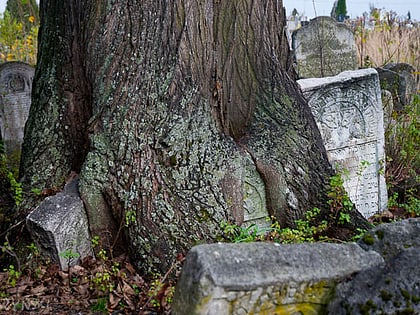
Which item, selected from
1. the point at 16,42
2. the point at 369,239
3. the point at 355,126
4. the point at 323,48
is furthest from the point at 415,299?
the point at 16,42

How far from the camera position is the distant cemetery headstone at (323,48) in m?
9.39

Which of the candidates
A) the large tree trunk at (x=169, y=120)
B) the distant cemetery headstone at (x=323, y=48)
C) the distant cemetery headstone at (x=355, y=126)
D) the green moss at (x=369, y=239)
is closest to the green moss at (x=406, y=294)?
the green moss at (x=369, y=239)

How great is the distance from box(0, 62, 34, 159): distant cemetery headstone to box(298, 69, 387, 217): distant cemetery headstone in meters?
4.49

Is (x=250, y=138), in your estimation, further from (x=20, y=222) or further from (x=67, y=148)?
(x=20, y=222)

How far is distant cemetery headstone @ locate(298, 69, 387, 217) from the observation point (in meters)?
5.64

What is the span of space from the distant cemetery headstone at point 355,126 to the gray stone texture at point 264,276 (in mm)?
3445

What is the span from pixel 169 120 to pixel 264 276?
6.33 feet

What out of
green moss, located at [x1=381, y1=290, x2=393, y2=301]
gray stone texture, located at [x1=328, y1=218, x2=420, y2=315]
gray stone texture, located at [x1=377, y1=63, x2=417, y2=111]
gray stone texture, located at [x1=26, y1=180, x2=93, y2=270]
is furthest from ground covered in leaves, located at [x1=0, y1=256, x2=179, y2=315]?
gray stone texture, located at [x1=377, y1=63, x2=417, y2=111]

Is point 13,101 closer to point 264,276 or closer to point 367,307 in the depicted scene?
point 264,276

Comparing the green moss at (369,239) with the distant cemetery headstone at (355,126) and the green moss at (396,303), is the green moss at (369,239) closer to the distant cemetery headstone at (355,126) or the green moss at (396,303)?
the green moss at (396,303)

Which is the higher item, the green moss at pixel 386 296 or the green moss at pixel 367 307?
the green moss at pixel 386 296

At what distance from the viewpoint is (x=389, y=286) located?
2.12 m

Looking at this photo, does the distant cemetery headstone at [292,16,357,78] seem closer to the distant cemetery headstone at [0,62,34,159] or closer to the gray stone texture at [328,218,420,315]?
the distant cemetery headstone at [0,62,34,159]

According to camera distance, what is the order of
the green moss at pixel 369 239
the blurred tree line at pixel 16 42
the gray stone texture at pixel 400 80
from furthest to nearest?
1. the blurred tree line at pixel 16 42
2. the gray stone texture at pixel 400 80
3. the green moss at pixel 369 239
